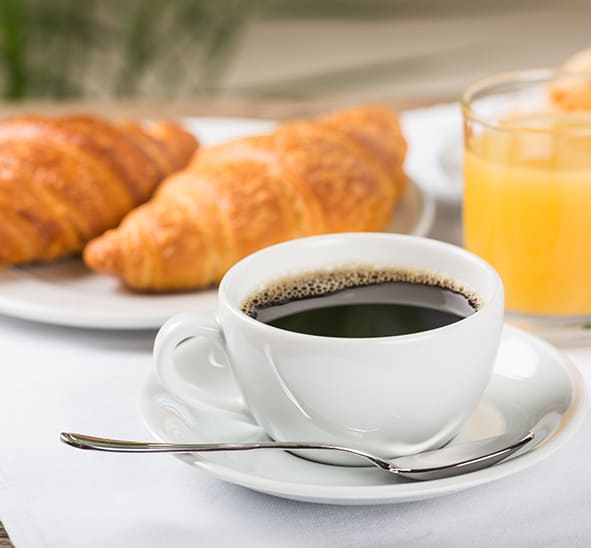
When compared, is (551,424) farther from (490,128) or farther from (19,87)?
(19,87)

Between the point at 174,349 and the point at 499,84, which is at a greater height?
the point at 499,84

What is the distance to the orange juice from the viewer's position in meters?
1.00

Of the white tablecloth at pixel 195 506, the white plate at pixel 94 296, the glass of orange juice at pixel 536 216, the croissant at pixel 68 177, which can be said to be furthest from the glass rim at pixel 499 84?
the croissant at pixel 68 177

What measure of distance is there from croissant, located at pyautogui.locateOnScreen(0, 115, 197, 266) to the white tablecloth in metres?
0.37

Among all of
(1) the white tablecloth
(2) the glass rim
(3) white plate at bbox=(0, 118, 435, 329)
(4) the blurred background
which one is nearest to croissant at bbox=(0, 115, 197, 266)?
(3) white plate at bbox=(0, 118, 435, 329)

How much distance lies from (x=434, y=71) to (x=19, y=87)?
158 centimetres

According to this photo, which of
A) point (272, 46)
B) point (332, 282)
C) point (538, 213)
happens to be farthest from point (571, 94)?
point (272, 46)

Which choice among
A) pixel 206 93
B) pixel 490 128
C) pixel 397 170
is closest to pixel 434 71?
pixel 206 93

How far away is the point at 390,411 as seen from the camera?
0.70 m

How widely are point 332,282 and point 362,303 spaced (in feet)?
0.14

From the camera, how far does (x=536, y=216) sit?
39.9 inches

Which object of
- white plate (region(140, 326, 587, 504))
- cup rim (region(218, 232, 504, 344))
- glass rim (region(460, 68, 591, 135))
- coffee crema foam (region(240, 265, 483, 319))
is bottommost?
white plate (region(140, 326, 587, 504))

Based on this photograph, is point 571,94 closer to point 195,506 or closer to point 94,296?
point 94,296

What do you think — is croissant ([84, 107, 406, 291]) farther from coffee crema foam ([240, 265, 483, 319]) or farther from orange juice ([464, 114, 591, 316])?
coffee crema foam ([240, 265, 483, 319])
